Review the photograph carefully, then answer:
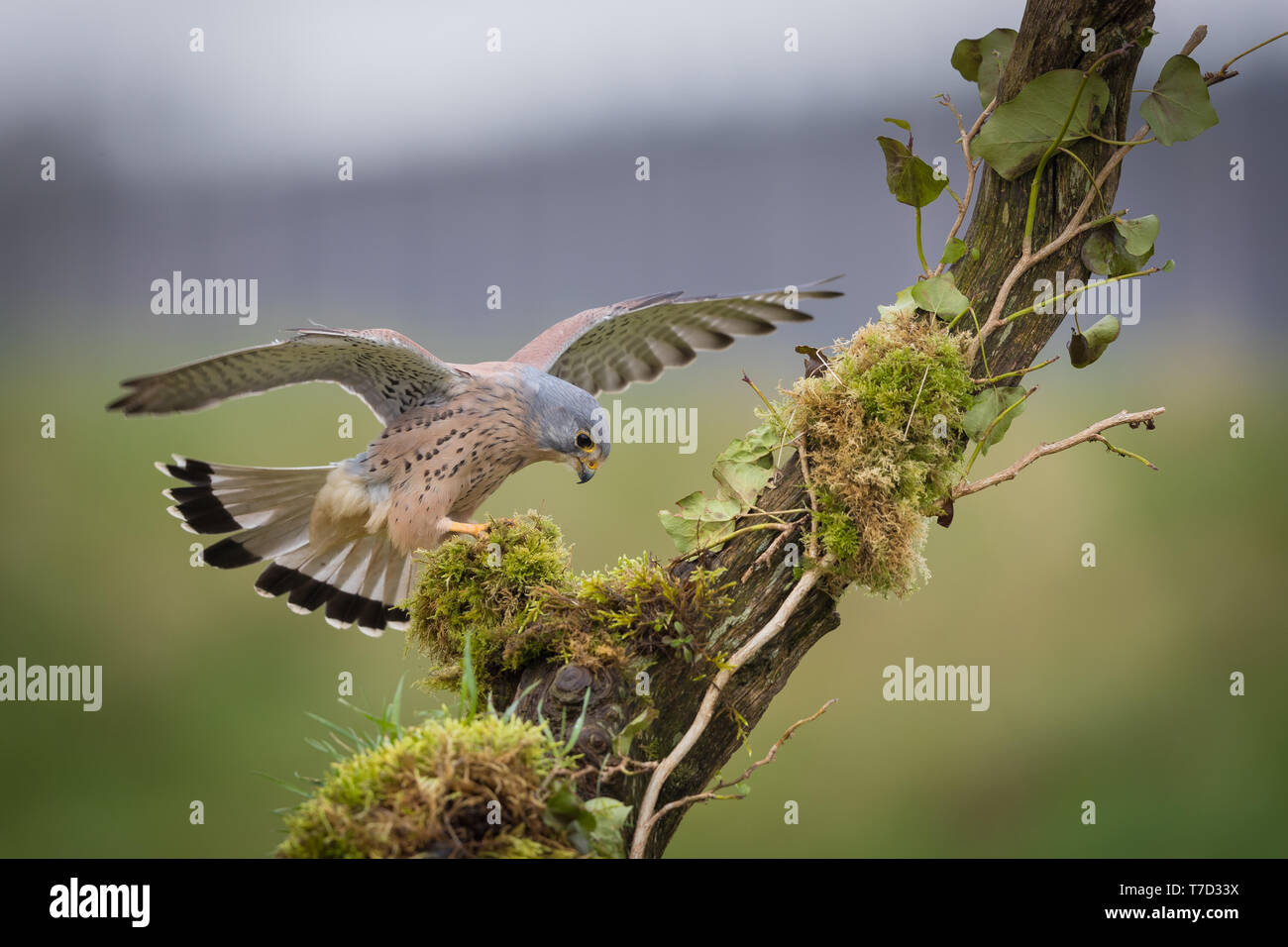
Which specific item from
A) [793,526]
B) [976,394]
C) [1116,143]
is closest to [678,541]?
[793,526]

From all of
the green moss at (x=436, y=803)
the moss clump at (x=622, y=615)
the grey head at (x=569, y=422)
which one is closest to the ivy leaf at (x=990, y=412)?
the moss clump at (x=622, y=615)

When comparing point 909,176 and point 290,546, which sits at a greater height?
point 909,176

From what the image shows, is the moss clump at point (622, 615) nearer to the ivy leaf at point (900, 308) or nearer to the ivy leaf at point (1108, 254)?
the ivy leaf at point (900, 308)

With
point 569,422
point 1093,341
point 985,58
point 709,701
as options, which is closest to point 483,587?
point 569,422

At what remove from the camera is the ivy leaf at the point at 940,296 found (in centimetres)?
208

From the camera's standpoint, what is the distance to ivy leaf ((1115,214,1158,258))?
2.06 metres

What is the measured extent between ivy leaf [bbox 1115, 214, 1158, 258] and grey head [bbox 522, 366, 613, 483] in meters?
1.38

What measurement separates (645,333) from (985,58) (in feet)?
4.24

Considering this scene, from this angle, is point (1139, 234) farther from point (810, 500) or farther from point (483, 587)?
point (483, 587)

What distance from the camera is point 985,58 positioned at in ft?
7.68

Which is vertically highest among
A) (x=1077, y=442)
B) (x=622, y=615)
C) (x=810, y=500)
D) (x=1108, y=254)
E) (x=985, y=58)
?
(x=985, y=58)

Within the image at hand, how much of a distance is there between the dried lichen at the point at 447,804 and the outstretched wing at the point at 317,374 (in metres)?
1.03
